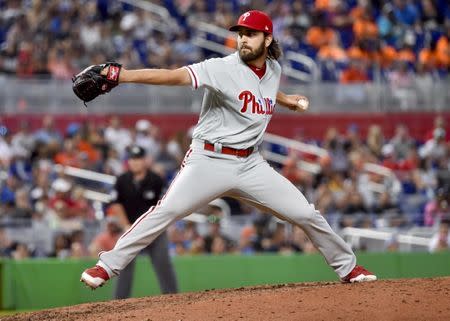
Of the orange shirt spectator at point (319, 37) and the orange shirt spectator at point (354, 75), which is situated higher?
the orange shirt spectator at point (319, 37)

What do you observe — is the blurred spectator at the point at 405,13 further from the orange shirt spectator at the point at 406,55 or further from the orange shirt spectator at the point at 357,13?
the orange shirt spectator at the point at 406,55

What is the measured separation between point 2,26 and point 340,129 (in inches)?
270

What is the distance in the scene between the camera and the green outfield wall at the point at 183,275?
503 inches

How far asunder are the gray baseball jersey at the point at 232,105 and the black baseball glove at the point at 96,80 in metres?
0.62

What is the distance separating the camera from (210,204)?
49.5 feet

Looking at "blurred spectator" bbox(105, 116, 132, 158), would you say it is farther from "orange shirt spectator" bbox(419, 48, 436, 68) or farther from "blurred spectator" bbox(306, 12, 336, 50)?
"orange shirt spectator" bbox(419, 48, 436, 68)

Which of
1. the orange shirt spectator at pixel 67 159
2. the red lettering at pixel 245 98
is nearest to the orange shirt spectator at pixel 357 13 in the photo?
the orange shirt spectator at pixel 67 159

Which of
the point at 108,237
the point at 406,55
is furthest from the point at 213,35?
the point at 108,237

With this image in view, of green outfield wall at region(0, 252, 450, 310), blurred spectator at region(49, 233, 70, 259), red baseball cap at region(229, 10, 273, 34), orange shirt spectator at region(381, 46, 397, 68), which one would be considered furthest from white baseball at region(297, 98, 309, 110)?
orange shirt spectator at region(381, 46, 397, 68)

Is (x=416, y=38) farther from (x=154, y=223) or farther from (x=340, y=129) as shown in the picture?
(x=154, y=223)

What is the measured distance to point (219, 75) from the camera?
24.3 feet

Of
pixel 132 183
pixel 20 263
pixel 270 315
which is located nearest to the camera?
pixel 270 315

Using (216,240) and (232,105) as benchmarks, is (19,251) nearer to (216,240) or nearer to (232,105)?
(216,240)

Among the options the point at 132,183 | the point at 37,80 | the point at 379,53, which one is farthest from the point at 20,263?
the point at 379,53
